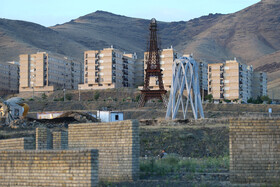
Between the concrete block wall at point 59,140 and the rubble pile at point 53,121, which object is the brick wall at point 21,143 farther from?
the rubble pile at point 53,121

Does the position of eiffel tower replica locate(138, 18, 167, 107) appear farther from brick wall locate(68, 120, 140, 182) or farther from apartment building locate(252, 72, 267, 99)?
brick wall locate(68, 120, 140, 182)

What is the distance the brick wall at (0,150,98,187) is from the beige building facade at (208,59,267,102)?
94.9 meters

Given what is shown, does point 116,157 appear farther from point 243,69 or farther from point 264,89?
point 264,89

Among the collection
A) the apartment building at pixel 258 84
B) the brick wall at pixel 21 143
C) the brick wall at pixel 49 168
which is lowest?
the brick wall at pixel 49 168

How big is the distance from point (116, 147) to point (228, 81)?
3809 inches

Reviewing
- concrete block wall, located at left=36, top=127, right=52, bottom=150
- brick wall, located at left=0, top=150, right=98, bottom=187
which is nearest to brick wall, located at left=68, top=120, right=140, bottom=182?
concrete block wall, located at left=36, top=127, right=52, bottom=150

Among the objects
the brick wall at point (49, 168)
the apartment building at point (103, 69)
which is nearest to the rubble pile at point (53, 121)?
the brick wall at point (49, 168)

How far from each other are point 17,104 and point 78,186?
43081 mm

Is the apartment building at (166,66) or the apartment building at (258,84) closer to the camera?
the apartment building at (166,66)

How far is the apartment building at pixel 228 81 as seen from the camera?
4377 inches

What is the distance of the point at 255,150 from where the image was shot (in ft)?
50.2

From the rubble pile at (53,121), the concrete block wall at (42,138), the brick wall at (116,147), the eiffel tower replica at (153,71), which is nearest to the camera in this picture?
the brick wall at (116,147)

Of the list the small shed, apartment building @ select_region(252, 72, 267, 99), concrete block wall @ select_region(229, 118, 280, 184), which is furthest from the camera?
apartment building @ select_region(252, 72, 267, 99)

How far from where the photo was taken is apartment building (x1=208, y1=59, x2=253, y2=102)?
111188mm
